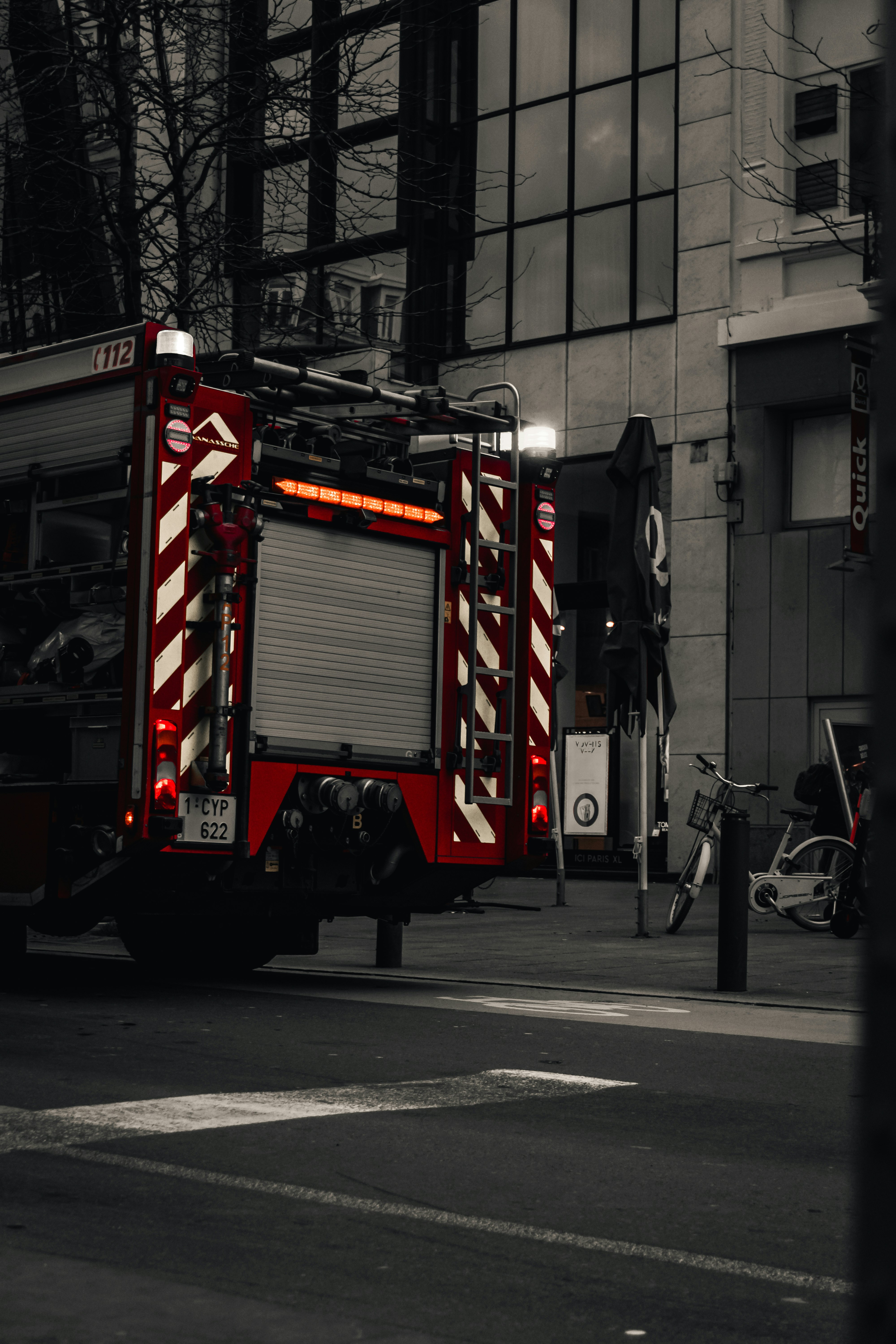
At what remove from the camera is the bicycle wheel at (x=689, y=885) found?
14.1 meters

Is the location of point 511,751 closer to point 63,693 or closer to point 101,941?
point 63,693

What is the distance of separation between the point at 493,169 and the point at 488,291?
164 cm

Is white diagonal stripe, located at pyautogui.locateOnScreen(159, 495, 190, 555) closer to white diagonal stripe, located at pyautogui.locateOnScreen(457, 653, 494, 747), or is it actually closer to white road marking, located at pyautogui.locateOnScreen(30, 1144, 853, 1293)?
white diagonal stripe, located at pyautogui.locateOnScreen(457, 653, 494, 747)

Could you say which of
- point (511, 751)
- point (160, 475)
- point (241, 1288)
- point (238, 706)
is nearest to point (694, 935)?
point (511, 751)

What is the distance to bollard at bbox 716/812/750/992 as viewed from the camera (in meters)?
10.2

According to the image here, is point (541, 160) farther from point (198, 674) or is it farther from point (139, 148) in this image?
point (198, 674)

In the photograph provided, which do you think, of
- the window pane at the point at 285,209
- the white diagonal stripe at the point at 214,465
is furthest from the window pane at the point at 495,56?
the white diagonal stripe at the point at 214,465

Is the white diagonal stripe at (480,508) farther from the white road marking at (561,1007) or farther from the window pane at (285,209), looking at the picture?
the window pane at (285,209)

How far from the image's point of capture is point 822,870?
14.7 meters

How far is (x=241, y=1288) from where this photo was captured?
12.3 feet

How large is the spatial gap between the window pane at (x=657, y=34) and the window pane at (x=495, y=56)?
206 cm

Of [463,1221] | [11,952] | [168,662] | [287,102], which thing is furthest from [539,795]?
[287,102]

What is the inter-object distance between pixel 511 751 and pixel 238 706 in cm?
207

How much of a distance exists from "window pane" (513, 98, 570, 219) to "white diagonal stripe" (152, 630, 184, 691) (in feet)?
50.6
